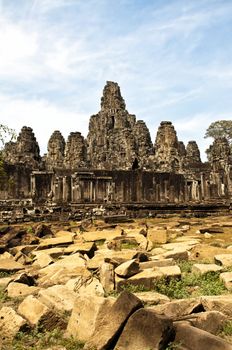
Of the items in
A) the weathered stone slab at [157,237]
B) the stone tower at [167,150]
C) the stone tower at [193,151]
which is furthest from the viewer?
the stone tower at [193,151]

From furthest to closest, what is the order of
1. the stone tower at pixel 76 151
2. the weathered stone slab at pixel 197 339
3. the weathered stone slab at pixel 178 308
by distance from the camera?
the stone tower at pixel 76 151 < the weathered stone slab at pixel 178 308 < the weathered stone slab at pixel 197 339

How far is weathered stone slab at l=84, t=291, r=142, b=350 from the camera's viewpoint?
313 centimetres

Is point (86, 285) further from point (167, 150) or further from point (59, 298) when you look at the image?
point (167, 150)

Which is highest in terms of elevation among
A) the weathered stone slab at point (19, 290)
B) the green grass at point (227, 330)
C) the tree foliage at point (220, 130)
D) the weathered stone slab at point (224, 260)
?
the tree foliage at point (220, 130)

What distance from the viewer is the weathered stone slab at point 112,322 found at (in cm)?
313

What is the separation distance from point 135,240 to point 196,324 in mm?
6045

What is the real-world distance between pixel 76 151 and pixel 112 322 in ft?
94.5

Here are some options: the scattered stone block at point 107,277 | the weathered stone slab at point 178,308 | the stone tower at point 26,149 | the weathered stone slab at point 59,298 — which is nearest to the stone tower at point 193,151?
the stone tower at point 26,149

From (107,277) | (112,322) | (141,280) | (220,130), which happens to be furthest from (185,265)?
(220,130)

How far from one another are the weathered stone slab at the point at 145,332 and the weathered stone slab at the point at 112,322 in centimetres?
8

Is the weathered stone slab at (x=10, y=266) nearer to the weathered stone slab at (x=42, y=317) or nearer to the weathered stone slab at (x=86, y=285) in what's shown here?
the weathered stone slab at (x=86, y=285)

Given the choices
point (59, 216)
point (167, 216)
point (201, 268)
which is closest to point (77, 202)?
point (59, 216)

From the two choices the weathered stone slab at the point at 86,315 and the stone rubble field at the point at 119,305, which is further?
the weathered stone slab at the point at 86,315

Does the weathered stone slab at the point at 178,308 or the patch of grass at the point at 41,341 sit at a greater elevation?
the weathered stone slab at the point at 178,308
